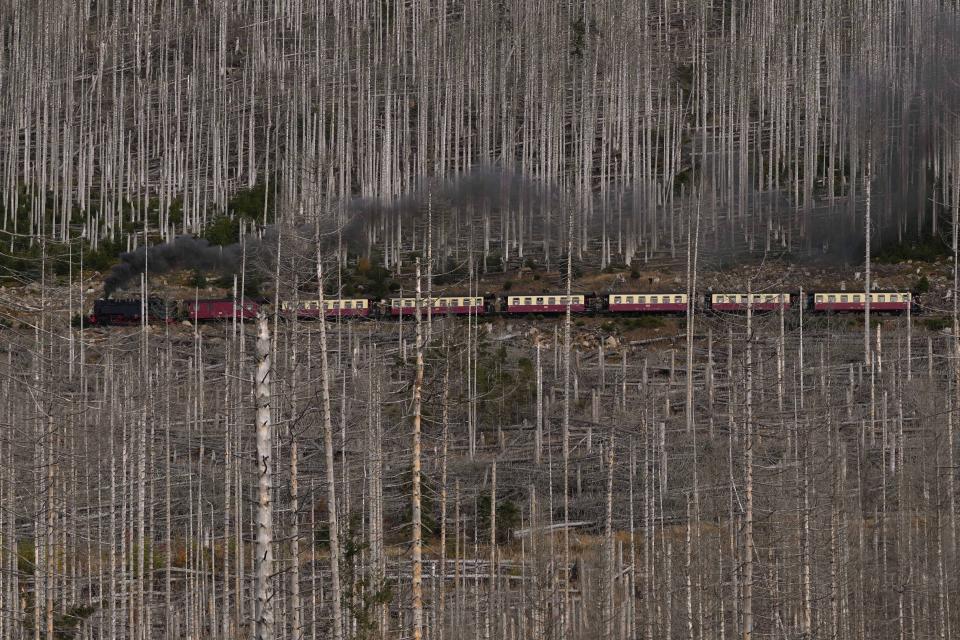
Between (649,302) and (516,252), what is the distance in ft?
45.8

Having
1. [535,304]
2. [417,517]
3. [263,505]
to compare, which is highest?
[535,304]

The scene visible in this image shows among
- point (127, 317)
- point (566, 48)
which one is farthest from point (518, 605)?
point (566, 48)

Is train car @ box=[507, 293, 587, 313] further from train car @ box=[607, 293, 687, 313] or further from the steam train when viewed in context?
train car @ box=[607, 293, 687, 313]

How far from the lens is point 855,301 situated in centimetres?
6350

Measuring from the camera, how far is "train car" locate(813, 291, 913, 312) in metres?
62.8

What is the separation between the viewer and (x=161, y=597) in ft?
138

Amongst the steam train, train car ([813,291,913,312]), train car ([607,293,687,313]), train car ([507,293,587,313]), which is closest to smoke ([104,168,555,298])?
the steam train

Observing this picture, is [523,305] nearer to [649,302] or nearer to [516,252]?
[649,302]

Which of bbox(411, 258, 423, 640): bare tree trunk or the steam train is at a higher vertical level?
the steam train

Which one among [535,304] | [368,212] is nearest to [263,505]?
[535,304]

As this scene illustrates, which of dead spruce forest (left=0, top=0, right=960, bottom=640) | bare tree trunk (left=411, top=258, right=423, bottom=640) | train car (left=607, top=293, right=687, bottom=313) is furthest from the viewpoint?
train car (left=607, top=293, right=687, bottom=313)

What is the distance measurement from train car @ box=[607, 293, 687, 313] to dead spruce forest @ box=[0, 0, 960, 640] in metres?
1.20

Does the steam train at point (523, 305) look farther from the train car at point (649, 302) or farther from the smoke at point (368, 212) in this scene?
the smoke at point (368, 212)

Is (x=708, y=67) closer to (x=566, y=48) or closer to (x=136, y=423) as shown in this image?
(x=566, y=48)
